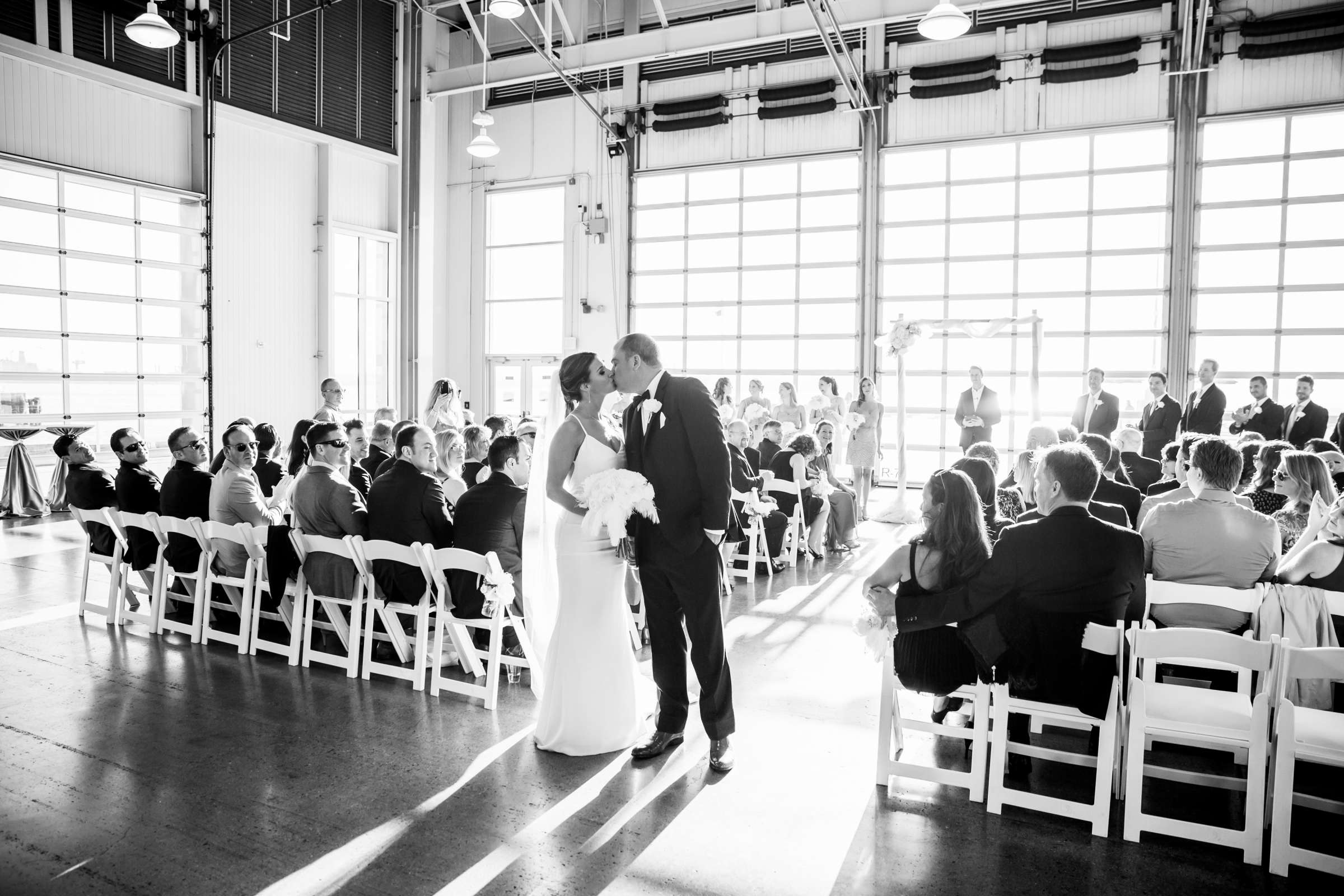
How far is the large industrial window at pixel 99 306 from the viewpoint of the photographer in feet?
36.9

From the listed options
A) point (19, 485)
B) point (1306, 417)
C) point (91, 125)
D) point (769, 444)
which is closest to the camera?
point (769, 444)

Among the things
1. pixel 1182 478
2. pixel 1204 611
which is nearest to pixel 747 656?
pixel 1204 611

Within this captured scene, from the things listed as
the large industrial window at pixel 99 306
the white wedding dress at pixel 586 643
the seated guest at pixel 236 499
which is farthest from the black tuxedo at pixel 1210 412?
the large industrial window at pixel 99 306

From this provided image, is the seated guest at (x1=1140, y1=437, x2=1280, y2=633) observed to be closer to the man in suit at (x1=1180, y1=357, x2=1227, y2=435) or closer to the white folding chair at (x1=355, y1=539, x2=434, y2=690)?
the white folding chair at (x1=355, y1=539, x2=434, y2=690)

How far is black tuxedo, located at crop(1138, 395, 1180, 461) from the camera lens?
9766mm

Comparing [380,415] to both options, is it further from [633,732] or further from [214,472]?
[633,732]

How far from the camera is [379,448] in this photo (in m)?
6.95

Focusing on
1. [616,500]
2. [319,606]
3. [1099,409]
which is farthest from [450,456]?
[1099,409]

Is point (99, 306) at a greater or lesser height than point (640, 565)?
greater

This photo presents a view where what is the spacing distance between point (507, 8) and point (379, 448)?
206 inches

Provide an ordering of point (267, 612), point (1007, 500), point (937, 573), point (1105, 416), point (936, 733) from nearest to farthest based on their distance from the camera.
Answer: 1. point (937, 573)
2. point (936, 733)
3. point (1007, 500)
4. point (267, 612)
5. point (1105, 416)

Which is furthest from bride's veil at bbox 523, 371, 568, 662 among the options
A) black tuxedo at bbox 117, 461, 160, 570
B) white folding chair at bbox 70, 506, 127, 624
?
white folding chair at bbox 70, 506, 127, 624

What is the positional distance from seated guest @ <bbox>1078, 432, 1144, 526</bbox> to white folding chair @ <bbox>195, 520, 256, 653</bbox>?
15.8 ft

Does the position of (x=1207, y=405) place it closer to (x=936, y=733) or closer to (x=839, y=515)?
(x=839, y=515)
